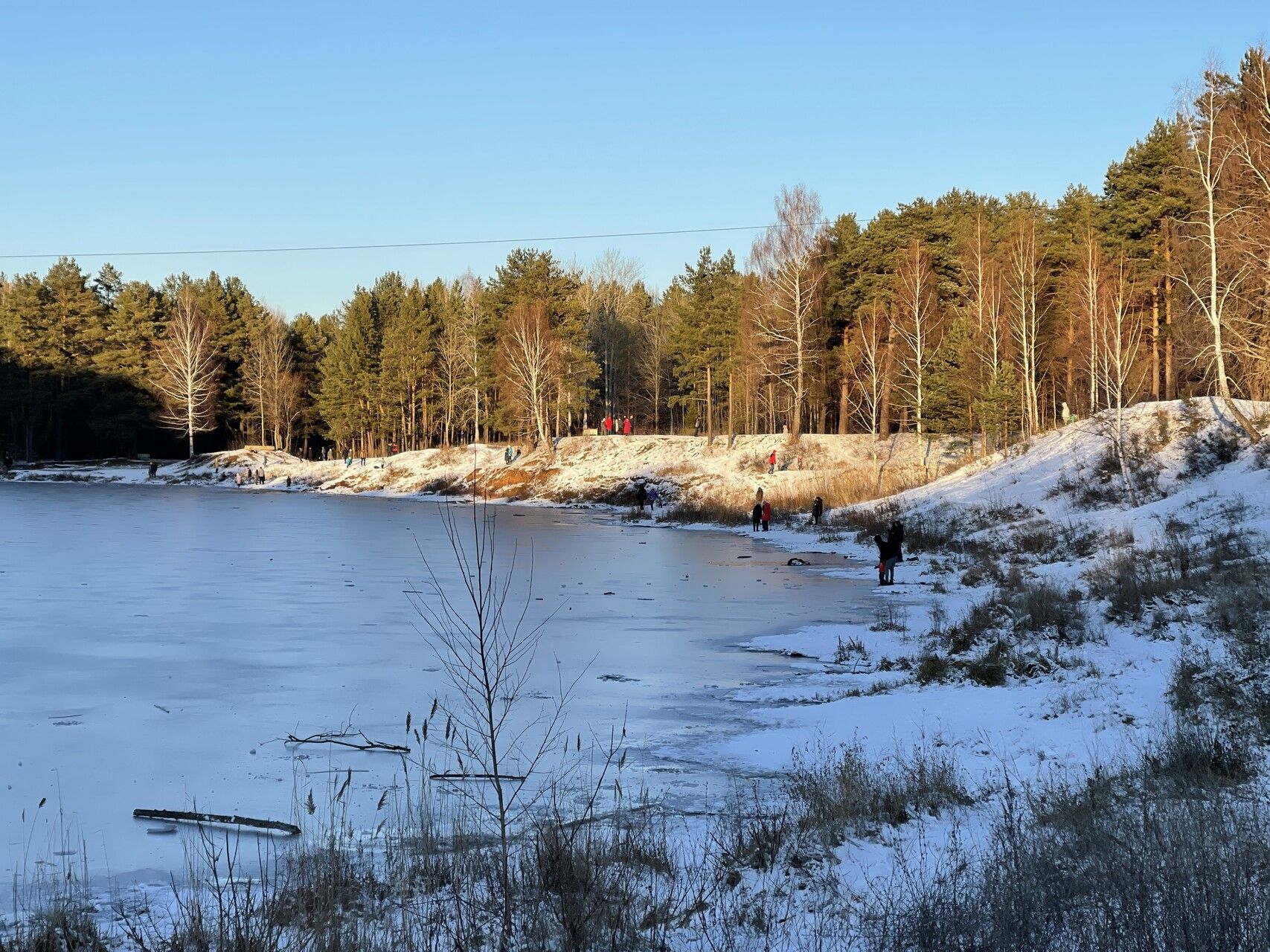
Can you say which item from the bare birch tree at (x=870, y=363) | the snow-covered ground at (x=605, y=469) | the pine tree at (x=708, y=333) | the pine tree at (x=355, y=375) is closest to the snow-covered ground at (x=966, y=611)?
the snow-covered ground at (x=605, y=469)

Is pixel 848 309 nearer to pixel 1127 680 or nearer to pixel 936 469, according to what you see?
pixel 936 469

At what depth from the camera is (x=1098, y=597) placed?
51.5ft

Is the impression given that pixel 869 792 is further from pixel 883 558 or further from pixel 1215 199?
pixel 1215 199

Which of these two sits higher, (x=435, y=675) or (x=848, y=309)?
(x=848, y=309)

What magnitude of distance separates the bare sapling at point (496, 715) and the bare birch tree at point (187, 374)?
7242 centimetres

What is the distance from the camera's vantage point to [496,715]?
1095 cm

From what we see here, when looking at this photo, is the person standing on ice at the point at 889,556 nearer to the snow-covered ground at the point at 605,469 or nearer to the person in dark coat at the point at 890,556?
the person in dark coat at the point at 890,556

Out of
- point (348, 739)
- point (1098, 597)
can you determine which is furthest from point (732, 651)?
point (348, 739)

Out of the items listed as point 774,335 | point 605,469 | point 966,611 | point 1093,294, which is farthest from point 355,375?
point 966,611

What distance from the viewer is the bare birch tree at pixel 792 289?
5434 centimetres

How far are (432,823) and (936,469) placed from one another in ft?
143

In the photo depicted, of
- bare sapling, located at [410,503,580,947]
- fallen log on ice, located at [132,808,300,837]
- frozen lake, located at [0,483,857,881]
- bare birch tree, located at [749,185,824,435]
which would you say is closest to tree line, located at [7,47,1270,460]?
bare birch tree, located at [749,185,824,435]

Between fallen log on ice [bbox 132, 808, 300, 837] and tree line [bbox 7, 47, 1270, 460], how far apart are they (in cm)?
2584

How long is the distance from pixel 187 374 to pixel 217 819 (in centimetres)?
8166
